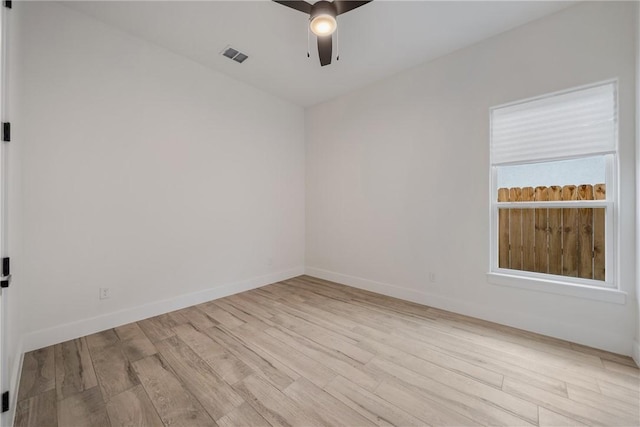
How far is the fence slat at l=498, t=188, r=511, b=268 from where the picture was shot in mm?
2789

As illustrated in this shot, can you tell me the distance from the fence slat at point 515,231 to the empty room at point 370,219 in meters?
0.02

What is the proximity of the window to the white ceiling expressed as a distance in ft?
2.92

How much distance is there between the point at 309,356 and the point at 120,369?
1448 millimetres

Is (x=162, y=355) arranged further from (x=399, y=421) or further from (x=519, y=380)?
(x=519, y=380)

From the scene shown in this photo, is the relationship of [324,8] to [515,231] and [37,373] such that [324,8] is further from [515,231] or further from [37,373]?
[37,373]

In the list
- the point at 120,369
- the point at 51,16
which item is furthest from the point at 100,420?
the point at 51,16

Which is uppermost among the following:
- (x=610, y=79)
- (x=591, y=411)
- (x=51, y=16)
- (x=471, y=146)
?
(x=51, y=16)

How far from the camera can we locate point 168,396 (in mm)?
1672

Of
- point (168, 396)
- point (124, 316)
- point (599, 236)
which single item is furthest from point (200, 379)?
point (599, 236)

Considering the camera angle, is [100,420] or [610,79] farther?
[610,79]

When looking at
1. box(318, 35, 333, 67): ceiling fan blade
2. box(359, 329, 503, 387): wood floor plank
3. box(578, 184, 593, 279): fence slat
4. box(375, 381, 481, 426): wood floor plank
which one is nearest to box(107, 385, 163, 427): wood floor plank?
box(375, 381, 481, 426): wood floor plank

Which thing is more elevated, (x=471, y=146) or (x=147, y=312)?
(x=471, y=146)

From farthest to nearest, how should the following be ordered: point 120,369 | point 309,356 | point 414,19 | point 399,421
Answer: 1. point 414,19
2. point 309,356
3. point 120,369
4. point 399,421

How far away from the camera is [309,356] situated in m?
2.12
